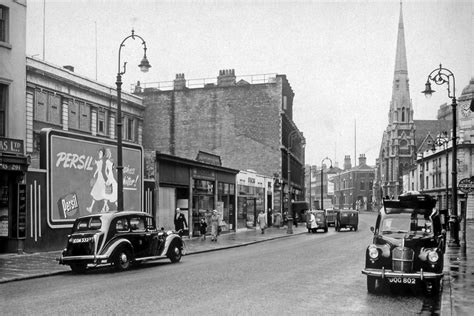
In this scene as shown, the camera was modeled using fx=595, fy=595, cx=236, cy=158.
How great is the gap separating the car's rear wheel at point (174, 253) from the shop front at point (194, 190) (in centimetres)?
1213

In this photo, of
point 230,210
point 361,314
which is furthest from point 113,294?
point 230,210

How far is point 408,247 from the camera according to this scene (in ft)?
41.0

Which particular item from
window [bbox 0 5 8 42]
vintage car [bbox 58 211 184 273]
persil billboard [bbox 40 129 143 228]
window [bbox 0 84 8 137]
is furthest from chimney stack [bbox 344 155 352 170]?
vintage car [bbox 58 211 184 273]

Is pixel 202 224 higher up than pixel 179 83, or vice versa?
pixel 179 83

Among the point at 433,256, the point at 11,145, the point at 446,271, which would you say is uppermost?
the point at 11,145

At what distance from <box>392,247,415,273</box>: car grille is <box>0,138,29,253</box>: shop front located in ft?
47.3

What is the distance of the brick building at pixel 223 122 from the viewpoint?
54.9 m

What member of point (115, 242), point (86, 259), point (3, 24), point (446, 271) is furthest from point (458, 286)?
point (3, 24)

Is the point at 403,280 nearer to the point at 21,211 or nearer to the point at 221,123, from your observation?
the point at 21,211

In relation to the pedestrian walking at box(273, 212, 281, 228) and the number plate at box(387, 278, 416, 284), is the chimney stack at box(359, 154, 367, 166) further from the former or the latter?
the number plate at box(387, 278, 416, 284)

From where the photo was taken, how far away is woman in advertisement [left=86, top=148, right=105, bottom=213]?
2616 cm

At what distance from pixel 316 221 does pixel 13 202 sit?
29849 millimetres

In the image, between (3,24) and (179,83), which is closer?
(3,24)

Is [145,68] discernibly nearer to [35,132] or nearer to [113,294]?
[113,294]
